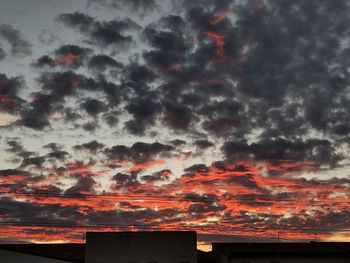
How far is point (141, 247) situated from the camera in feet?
193

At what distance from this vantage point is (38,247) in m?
68.6

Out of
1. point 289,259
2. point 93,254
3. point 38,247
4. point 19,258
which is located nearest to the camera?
point 19,258

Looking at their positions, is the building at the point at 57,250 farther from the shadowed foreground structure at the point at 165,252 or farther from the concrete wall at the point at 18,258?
the concrete wall at the point at 18,258

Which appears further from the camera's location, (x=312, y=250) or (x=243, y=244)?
(x=243, y=244)

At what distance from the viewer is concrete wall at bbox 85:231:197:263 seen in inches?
2279

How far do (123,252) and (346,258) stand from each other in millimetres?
28398

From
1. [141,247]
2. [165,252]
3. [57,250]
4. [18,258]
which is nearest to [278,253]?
[165,252]

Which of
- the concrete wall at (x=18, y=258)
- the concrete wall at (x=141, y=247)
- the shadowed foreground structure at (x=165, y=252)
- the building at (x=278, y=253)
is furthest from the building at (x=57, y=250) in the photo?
the building at (x=278, y=253)

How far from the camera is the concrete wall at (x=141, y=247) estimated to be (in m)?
57.9

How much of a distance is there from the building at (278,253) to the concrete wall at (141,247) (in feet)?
19.0

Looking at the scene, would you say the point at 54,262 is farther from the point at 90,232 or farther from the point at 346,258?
the point at 346,258

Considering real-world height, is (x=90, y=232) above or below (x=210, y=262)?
above

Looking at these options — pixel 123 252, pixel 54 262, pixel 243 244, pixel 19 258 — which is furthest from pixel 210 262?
pixel 19 258

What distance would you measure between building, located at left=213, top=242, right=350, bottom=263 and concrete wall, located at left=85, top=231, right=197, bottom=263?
228 inches
